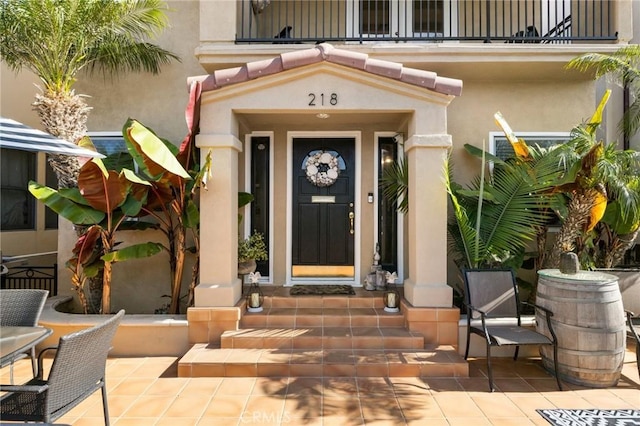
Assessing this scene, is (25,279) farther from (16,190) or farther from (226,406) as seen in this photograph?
(226,406)

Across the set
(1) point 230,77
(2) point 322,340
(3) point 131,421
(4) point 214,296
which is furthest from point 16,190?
(2) point 322,340

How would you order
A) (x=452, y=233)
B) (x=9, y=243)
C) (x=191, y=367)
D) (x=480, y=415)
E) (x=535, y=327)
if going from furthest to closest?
1. (x=9, y=243)
2. (x=452, y=233)
3. (x=535, y=327)
4. (x=191, y=367)
5. (x=480, y=415)

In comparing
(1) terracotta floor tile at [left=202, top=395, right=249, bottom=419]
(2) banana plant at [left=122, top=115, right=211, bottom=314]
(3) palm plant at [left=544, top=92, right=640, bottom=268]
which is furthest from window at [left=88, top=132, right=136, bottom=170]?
(3) palm plant at [left=544, top=92, right=640, bottom=268]

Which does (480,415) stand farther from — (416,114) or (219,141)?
(219,141)

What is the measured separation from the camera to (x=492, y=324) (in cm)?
494

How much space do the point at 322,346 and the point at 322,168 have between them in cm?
307

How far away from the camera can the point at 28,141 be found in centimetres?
346

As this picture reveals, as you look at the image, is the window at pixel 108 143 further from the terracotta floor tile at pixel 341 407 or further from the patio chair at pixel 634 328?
the patio chair at pixel 634 328

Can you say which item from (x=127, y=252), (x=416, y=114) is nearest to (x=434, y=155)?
(x=416, y=114)

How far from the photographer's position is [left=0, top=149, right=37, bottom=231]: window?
25.0 feet

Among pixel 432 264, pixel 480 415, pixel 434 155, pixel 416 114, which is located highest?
pixel 416 114

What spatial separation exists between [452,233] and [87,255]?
5.11m

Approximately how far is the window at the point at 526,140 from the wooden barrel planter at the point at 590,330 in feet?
9.00

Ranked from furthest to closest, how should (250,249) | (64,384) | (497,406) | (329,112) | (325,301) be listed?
(250,249), (325,301), (329,112), (497,406), (64,384)
